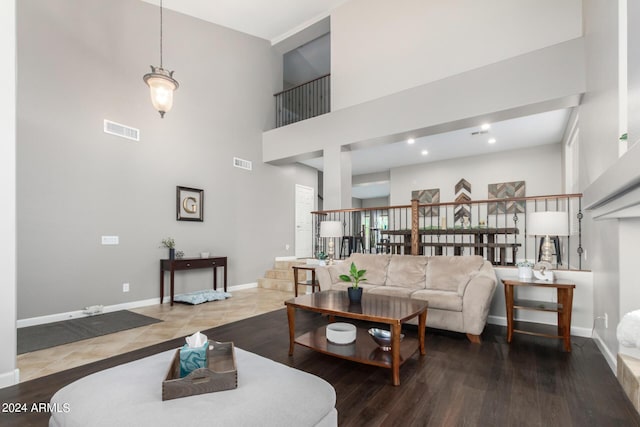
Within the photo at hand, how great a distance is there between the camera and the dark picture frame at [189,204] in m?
5.63

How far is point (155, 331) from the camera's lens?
12.4 ft

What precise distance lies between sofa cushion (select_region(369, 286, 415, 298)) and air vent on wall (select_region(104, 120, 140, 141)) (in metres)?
4.45

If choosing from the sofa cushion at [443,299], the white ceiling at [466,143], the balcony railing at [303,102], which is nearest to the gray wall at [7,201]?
the sofa cushion at [443,299]

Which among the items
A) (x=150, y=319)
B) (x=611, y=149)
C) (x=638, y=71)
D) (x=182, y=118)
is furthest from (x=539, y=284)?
(x=182, y=118)

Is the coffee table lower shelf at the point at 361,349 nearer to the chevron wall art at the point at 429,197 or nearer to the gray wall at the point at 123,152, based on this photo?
the gray wall at the point at 123,152

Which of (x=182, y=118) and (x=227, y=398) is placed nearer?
(x=227, y=398)

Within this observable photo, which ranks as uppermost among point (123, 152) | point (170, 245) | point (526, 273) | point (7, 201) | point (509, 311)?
point (123, 152)

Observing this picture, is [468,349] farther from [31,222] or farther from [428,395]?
[31,222]

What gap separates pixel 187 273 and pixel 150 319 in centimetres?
152

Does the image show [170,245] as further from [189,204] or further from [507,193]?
[507,193]

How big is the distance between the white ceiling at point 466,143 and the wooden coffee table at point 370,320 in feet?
15.4

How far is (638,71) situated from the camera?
1.81m

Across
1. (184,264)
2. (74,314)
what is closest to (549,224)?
(184,264)

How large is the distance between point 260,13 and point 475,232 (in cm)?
588
